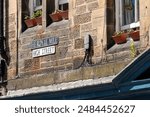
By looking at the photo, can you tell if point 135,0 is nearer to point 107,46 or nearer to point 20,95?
point 107,46

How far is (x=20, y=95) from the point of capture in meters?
13.0

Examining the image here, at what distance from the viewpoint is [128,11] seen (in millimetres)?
12125

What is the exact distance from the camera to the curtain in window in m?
12.0

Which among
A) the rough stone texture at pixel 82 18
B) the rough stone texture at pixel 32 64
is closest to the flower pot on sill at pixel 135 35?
the rough stone texture at pixel 82 18

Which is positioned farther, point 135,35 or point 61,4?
point 61,4

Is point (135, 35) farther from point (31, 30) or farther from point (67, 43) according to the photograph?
point (31, 30)

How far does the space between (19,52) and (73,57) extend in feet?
6.50

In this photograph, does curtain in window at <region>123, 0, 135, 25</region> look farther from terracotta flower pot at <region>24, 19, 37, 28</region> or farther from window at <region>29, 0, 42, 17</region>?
window at <region>29, 0, 42, 17</region>

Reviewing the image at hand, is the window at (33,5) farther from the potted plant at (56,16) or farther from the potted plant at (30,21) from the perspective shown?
the potted plant at (56,16)

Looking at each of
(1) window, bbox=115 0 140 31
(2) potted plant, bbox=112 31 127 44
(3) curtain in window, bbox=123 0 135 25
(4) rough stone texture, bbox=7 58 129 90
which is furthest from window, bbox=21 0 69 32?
(2) potted plant, bbox=112 31 127 44

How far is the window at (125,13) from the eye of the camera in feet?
39.3

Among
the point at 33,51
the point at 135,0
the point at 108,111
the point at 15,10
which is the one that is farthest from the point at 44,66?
the point at 108,111

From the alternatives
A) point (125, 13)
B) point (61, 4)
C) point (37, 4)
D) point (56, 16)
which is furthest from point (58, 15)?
point (125, 13)

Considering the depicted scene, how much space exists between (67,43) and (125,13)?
157cm
